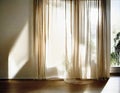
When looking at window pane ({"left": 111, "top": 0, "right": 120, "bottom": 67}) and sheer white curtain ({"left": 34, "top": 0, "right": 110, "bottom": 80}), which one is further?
window pane ({"left": 111, "top": 0, "right": 120, "bottom": 67})

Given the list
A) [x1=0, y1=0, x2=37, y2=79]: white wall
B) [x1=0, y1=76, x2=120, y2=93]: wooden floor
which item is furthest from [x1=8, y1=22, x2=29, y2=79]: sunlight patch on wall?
[x1=0, y1=76, x2=120, y2=93]: wooden floor

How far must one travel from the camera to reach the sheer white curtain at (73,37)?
569cm

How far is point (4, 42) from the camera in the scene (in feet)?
19.1

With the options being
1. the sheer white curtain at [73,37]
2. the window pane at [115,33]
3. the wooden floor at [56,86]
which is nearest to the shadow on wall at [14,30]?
the sheer white curtain at [73,37]

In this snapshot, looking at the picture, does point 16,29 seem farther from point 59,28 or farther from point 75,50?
point 75,50

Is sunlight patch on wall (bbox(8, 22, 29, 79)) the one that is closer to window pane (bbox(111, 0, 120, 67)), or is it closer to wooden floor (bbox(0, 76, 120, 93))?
wooden floor (bbox(0, 76, 120, 93))

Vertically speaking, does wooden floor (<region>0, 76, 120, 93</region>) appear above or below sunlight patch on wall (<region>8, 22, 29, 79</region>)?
below

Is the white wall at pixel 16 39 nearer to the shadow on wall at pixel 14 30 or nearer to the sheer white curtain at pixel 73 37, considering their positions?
the shadow on wall at pixel 14 30

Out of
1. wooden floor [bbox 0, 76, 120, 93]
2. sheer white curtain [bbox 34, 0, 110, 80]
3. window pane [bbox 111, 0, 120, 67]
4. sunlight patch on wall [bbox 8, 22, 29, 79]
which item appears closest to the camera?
wooden floor [bbox 0, 76, 120, 93]

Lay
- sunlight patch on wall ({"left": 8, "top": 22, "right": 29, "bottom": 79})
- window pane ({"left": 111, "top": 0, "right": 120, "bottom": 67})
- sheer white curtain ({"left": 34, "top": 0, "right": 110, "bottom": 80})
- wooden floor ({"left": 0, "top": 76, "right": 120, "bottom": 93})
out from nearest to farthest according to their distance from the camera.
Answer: wooden floor ({"left": 0, "top": 76, "right": 120, "bottom": 93})
sheer white curtain ({"left": 34, "top": 0, "right": 110, "bottom": 80})
sunlight patch on wall ({"left": 8, "top": 22, "right": 29, "bottom": 79})
window pane ({"left": 111, "top": 0, "right": 120, "bottom": 67})

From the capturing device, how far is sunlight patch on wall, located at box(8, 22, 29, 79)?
19.1ft

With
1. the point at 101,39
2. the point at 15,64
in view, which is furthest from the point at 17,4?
the point at 101,39

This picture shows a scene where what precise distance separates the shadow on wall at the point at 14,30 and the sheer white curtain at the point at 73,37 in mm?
253

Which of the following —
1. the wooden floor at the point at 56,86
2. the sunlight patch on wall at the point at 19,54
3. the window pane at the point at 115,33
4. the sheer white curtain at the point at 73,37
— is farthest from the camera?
the window pane at the point at 115,33
